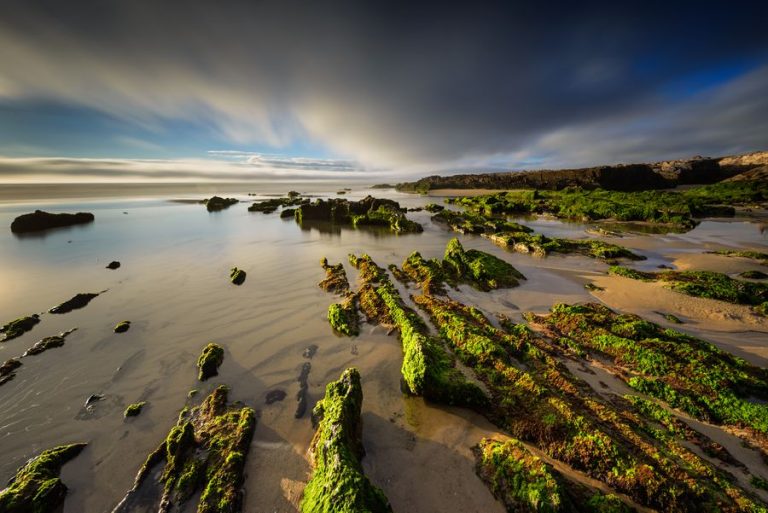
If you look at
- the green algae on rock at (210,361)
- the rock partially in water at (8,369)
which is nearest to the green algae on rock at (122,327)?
the rock partially in water at (8,369)

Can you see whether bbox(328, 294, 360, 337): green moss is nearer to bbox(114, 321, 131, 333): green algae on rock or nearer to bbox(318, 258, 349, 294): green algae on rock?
bbox(318, 258, 349, 294): green algae on rock

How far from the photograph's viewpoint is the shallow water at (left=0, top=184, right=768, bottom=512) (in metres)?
4.16

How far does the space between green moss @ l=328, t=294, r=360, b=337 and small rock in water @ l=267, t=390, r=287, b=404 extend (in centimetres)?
234

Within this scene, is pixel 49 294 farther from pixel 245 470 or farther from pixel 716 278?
pixel 716 278

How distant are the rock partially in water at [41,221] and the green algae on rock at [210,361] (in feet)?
96.6

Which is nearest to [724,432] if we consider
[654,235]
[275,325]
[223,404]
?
[223,404]

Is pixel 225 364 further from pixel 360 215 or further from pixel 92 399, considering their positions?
pixel 360 215

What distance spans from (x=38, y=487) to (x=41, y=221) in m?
31.7

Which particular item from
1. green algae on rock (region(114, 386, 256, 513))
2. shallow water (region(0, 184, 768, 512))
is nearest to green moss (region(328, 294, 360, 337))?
shallow water (region(0, 184, 768, 512))

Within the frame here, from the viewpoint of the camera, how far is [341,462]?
3.63 metres

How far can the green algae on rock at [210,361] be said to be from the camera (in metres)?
6.22

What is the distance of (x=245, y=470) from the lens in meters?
4.20

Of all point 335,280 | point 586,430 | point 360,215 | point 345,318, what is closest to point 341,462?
A: point 586,430

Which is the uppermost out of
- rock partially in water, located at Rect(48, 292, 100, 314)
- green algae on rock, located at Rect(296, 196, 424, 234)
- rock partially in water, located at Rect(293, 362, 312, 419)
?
green algae on rock, located at Rect(296, 196, 424, 234)
